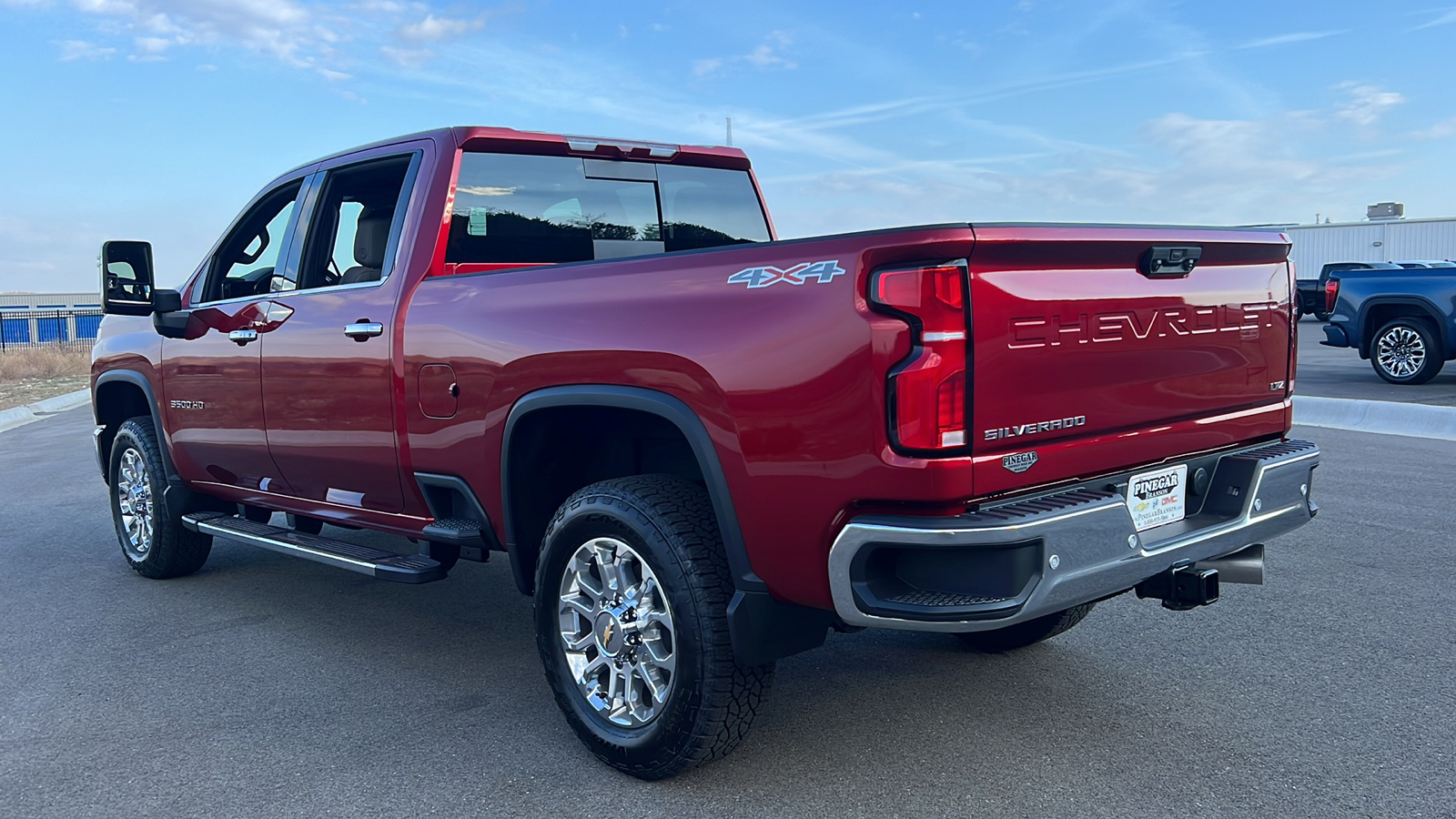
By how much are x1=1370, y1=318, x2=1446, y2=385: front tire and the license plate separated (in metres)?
12.5

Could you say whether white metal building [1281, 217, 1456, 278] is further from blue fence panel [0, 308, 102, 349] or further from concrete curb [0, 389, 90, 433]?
blue fence panel [0, 308, 102, 349]

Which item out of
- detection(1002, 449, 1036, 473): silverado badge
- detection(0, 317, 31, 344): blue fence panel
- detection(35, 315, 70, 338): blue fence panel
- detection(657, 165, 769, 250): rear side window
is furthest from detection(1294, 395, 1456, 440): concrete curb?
detection(35, 315, 70, 338): blue fence panel

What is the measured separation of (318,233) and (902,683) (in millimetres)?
3217

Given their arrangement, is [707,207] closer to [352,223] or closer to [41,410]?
[352,223]

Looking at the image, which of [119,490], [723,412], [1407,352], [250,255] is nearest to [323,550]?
[250,255]

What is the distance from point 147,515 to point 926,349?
5042 millimetres

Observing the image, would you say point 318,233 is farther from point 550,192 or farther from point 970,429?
point 970,429

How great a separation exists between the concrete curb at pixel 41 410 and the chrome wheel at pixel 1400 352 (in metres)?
17.4

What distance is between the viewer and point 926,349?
2.86m

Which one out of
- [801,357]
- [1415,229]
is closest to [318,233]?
[801,357]

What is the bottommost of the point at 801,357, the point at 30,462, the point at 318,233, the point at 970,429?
the point at 30,462

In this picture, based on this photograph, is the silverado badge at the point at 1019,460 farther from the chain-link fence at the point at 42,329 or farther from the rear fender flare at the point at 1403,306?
the chain-link fence at the point at 42,329

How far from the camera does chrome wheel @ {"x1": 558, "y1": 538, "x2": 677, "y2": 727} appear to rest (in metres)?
3.53

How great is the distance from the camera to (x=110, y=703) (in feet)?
14.1
